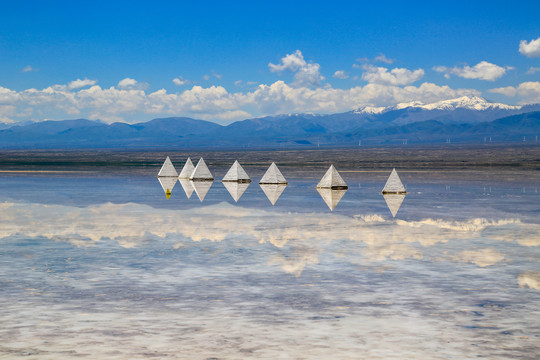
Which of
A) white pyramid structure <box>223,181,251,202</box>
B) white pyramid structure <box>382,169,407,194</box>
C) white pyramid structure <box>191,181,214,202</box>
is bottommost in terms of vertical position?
white pyramid structure <box>223,181,251,202</box>

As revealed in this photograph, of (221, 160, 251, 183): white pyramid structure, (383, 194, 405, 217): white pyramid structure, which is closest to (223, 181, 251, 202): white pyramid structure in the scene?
(221, 160, 251, 183): white pyramid structure

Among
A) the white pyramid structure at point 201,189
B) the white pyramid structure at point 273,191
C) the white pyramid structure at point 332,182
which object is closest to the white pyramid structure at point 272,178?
the white pyramid structure at point 273,191

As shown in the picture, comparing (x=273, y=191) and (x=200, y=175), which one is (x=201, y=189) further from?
(x=200, y=175)

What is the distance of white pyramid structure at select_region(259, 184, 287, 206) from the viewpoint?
3161 centimetres

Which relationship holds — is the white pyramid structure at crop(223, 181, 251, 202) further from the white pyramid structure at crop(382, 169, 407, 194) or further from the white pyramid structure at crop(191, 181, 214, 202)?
the white pyramid structure at crop(382, 169, 407, 194)

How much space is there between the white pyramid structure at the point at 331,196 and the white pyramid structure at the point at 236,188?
4.26 metres

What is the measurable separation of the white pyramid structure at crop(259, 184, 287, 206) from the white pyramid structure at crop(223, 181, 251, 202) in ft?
4.14

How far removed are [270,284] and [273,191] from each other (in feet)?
77.3

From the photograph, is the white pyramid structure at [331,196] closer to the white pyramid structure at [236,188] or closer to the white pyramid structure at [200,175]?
the white pyramid structure at [236,188]

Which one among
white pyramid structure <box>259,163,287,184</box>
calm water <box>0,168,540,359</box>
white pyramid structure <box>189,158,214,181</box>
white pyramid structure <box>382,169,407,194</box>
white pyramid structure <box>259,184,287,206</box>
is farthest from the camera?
white pyramid structure <box>189,158,214,181</box>

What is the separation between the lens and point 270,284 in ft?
41.3

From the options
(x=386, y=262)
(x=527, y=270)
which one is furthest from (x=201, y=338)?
(x=527, y=270)

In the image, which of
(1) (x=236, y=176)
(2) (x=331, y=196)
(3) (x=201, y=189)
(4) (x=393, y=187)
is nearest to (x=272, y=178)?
(1) (x=236, y=176)

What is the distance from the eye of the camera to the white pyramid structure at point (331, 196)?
93.6 feet
